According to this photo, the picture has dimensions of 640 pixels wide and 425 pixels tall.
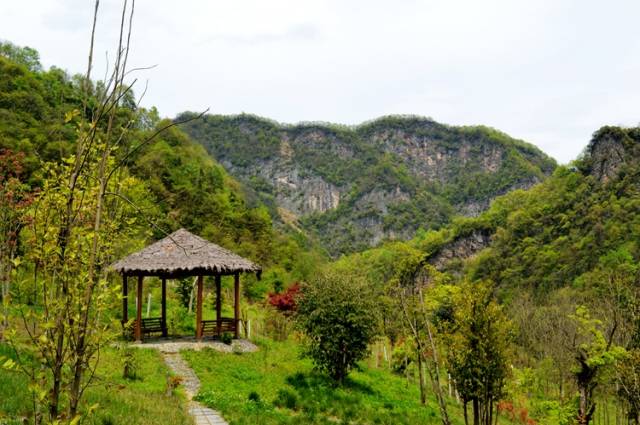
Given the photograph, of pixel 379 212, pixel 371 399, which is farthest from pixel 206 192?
pixel 379 212

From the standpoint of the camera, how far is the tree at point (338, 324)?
14633 mm

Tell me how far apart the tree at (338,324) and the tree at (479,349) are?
3425mm

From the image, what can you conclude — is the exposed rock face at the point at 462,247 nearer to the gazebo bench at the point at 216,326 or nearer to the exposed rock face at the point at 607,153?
the exposed rock face at the point at 607,153

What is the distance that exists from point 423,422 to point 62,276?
1106cm

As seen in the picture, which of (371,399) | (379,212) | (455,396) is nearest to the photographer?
(371,399)

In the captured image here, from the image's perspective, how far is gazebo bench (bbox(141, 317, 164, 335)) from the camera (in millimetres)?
17547

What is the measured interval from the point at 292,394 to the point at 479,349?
14.2ft

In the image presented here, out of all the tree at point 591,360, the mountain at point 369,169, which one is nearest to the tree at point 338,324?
the tree at point 591,360

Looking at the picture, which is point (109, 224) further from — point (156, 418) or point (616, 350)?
point (616, 350)

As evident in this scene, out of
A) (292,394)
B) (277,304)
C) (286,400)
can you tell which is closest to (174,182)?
(277,304)

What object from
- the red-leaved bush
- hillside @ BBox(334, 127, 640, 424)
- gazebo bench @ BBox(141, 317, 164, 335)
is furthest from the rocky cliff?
gazebo bench @ BBox(141, 317, 164, 335)

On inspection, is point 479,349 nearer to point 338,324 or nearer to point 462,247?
point 338,324

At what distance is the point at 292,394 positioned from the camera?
1234 cm

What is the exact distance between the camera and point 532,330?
33781 millimetres
